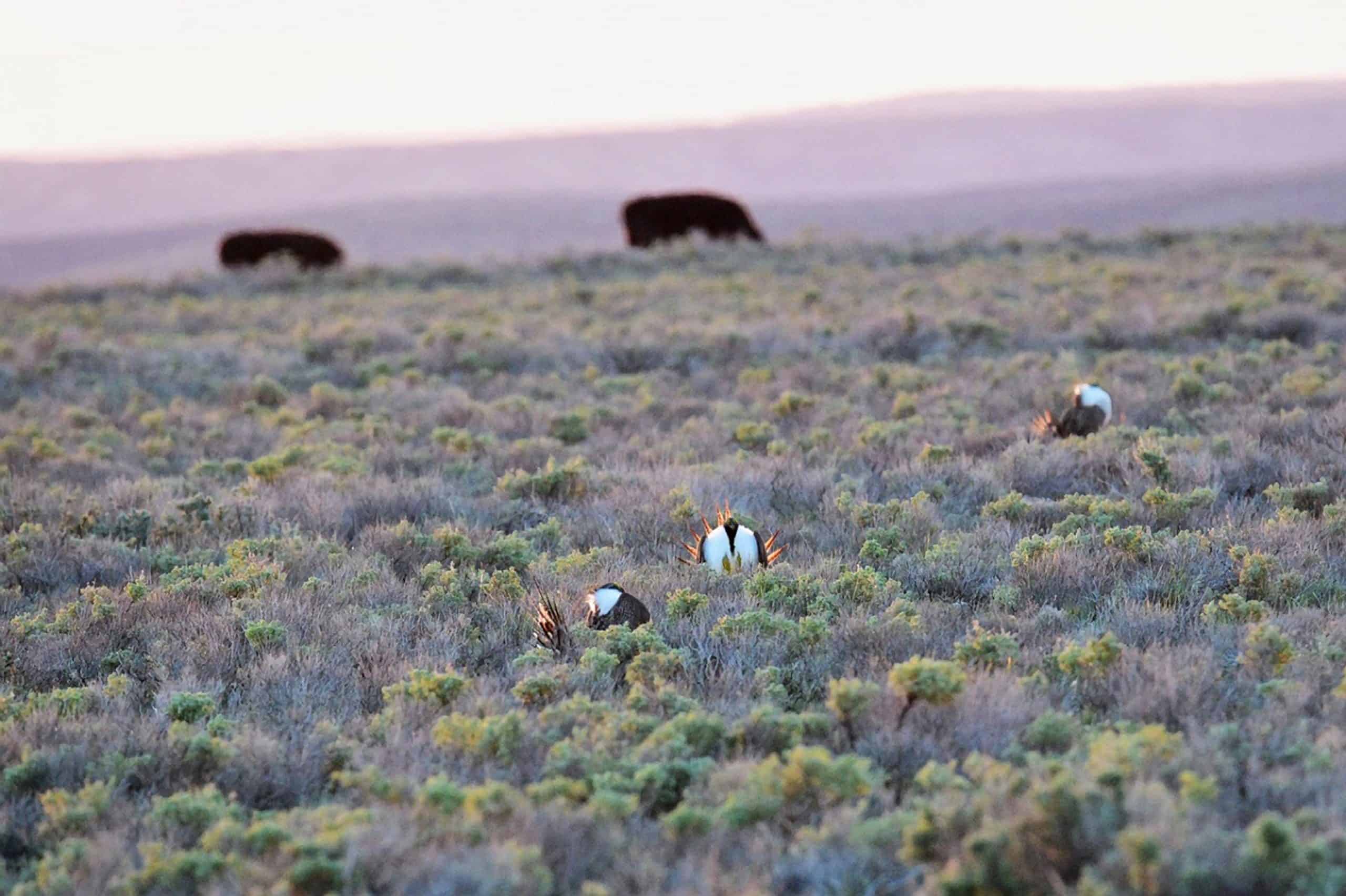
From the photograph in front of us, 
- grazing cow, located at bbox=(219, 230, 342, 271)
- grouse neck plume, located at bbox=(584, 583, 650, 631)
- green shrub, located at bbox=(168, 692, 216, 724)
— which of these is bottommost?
green shrub, located at bbox=(168, 692, 216, 724)

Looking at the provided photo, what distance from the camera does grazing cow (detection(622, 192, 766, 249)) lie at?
28422 mm

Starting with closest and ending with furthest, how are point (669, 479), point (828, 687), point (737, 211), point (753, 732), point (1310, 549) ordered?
point (753, 732) → point (828, 687) → point (1310, 549) → point (669, 479) → point (737, 211)

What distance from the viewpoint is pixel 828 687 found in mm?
4477

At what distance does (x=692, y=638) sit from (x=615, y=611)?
1.18 feet

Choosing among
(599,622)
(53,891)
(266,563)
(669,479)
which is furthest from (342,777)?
(669,479)

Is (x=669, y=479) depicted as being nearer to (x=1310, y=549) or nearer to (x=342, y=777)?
(x=1310, y=549)

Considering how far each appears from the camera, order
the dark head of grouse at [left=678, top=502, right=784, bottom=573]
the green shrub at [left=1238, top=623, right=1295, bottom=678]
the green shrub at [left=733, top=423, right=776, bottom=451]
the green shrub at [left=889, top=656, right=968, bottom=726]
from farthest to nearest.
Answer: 1. the green shrub at [left=733, top=423, right=776, bottom=451]
2. the dark head of grouse at [left=678, top=502, right=784, bottom=573]
3. the green shrub at [left=1238, top=623, right=1295, bottom=678]
4. the green shrub at [left=889, top=656, right=968, bottom=726]

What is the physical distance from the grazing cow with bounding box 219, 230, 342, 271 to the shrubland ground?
1750 cm

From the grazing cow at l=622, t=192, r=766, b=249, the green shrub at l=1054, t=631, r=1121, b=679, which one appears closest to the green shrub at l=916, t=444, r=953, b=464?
the green shrub at l=1054, t=631, r=1121, b=679

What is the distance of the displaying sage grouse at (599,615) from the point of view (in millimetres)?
4980

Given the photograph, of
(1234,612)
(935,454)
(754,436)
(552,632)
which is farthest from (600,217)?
(1234,612)

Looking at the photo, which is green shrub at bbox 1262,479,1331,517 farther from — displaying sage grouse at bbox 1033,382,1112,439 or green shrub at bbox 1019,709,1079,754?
green shrub at bbox 1019,709,1079,754

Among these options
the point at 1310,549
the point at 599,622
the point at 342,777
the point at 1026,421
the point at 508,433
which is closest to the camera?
the point at 342,777

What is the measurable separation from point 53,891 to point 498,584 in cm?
262
